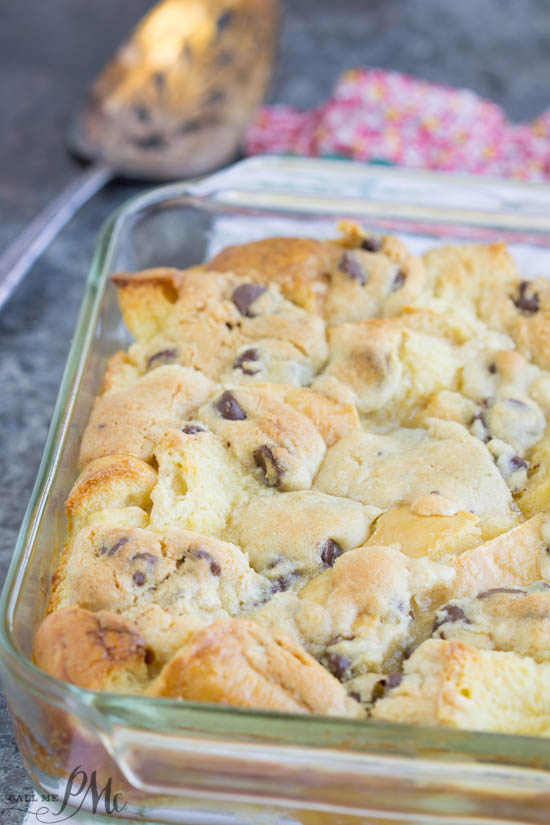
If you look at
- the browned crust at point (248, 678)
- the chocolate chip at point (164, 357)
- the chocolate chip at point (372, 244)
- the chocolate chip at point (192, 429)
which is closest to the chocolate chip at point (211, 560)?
the browned crust at point (248, 678)

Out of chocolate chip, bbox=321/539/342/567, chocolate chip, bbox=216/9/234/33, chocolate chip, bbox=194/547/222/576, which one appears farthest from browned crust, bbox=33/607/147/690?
chocolate chip, bbox=216/9/234/33

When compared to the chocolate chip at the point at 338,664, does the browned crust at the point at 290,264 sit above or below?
above

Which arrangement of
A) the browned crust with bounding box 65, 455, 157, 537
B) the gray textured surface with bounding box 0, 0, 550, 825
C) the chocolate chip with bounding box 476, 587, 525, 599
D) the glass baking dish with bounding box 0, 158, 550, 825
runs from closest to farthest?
the glass baking dish with bounding box 0, 158, 550, 825, the chocolate chip with bounding box 476, 587, 525, 599, the browned crust with bounding box 65, 455, 157, 537, the gray textured surface with bounding box 0, 0, 550, 825

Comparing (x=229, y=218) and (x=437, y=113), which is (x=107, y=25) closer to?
(x=437, y=113)

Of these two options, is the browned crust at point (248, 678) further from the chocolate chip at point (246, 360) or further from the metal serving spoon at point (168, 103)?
the metal serving spoon at point (168, 103)

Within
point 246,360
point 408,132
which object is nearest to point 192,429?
point 246,360

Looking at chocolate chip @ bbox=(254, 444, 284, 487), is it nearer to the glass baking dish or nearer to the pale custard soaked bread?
the pale custard soaked bread
